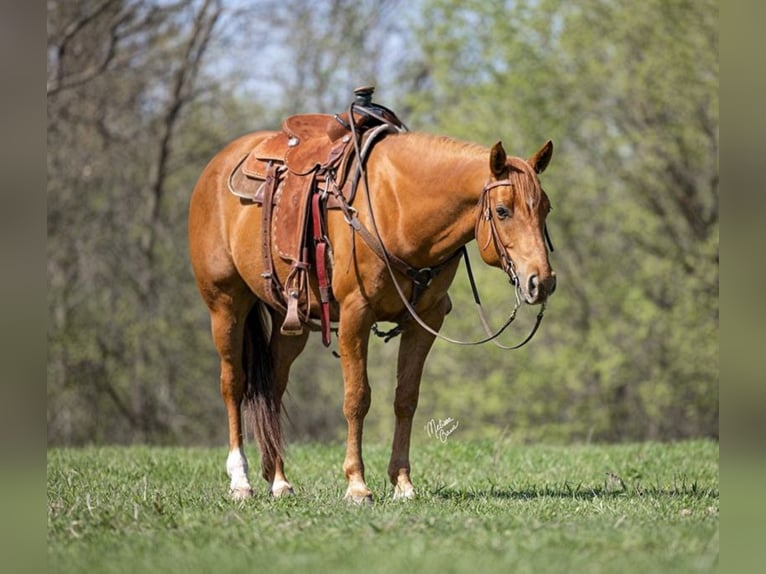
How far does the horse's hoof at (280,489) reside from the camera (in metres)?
6.82

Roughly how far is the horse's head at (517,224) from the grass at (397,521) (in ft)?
4.05

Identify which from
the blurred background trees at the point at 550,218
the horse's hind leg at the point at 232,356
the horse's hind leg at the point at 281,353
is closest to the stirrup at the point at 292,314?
the horse's hind leg at the point at 281,353

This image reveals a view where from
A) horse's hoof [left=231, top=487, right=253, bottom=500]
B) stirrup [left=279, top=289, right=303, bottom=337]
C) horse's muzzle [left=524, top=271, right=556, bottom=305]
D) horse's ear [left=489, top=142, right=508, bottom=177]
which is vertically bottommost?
horse's hoof [left=231, top=487, right=253, bottom=500]

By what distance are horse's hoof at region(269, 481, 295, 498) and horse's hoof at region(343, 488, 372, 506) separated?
27.6 inches

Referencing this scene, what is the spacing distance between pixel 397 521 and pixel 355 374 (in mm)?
1297

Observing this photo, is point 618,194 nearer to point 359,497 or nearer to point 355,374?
point 355,374

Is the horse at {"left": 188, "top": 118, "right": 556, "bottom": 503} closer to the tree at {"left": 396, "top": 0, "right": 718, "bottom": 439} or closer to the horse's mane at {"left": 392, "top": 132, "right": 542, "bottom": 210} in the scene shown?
the horse's mane at {"left": 392, "top": 132, "right": 542, "bottom": 210}

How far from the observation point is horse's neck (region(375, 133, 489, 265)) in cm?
611

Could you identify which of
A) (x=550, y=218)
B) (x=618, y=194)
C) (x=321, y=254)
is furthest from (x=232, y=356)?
(x=618, y=194)

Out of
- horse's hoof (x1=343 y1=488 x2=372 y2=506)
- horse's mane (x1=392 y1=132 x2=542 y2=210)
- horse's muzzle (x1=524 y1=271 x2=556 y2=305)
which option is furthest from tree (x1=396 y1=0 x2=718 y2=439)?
horse's muzzle (x1=524 y1=271 x2=556 y2=305)

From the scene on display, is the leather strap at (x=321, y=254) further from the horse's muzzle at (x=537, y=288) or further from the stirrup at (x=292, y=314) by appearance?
the horse's muzzle at (x=537, y=288)
